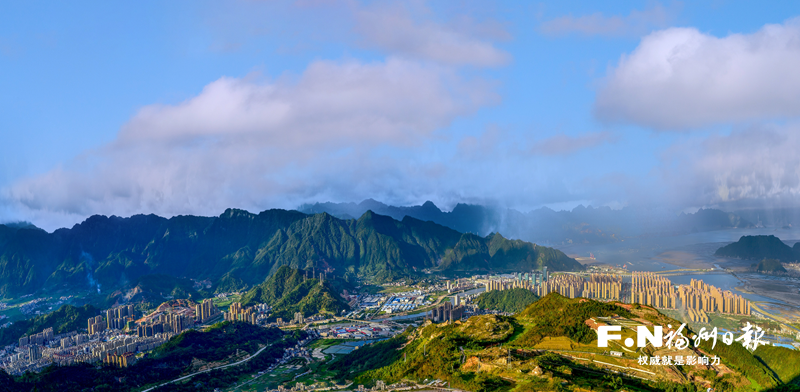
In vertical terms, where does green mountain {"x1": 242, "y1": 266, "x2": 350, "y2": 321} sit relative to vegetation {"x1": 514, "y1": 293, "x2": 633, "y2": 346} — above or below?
below

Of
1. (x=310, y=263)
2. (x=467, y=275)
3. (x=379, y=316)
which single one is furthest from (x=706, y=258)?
(x=310, y=263)

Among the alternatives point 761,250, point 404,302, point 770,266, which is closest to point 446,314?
point 404,302

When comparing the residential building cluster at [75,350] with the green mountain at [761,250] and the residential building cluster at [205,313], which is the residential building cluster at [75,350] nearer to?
the residential building cluster at [205,313]

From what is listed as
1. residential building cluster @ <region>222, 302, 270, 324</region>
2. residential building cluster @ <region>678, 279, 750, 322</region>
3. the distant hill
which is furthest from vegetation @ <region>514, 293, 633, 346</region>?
the distant hill

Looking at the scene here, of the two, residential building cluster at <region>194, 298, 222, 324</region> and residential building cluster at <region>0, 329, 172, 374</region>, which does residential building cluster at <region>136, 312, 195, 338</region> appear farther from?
residential building cluster at <region>0, 329, 172, 374</region>

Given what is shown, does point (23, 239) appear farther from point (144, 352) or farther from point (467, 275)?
point (467, 275)

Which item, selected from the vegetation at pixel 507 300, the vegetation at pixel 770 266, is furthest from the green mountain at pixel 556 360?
the vegetation at pixel 770 266
